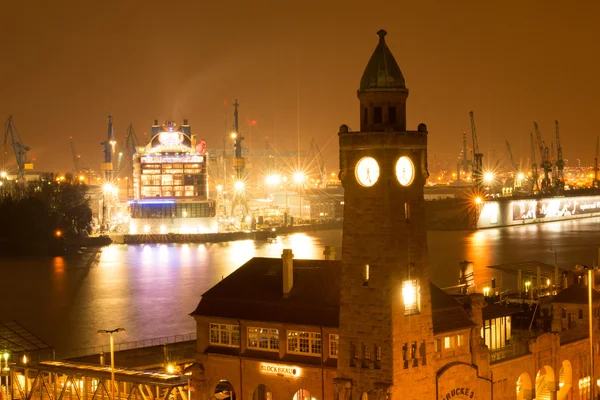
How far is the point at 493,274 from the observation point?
7900 cm

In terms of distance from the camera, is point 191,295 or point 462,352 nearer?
point 462,352

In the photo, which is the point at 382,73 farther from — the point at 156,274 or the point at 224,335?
the point at 156,274

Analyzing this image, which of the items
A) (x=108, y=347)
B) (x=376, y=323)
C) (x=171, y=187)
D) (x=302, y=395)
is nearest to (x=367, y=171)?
(x=376, y=323)

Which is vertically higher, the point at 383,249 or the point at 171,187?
the point at 171,187

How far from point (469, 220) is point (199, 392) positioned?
487 ft

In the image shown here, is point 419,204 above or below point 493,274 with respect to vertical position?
above

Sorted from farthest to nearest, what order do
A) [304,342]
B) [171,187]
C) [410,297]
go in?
[171,187] < [304,342] < [410,297]

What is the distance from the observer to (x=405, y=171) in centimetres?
2217

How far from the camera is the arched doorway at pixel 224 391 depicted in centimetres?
2600

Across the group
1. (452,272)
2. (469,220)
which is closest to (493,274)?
(452,272)

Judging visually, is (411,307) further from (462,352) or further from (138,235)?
(138,235)

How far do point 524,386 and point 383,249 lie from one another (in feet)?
29.6

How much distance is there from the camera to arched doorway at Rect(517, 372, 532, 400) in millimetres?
28094

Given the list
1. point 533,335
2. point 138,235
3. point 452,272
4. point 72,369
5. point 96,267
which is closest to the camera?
point 72,369
